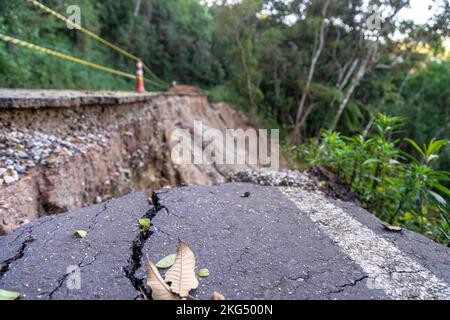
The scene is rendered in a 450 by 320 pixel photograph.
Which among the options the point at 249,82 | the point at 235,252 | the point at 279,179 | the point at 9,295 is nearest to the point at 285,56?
the point at 249,82

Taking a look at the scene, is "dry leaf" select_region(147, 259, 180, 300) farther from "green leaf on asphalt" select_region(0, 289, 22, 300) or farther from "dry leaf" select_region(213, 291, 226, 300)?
"green leaf on asphalt" select_region(0, 289, 22, 300)

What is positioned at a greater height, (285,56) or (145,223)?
(285,56)

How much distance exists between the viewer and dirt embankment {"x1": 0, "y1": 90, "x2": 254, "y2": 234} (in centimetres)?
211

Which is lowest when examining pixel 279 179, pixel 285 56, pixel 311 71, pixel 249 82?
pixel 279 179

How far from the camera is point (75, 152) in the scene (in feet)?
9.11

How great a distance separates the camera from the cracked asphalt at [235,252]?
3.78ft

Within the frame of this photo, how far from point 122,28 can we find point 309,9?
366 inches

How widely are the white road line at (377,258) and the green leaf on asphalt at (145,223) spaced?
41.7 inches

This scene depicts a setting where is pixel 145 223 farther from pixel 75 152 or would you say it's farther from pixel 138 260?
pixel 75 152

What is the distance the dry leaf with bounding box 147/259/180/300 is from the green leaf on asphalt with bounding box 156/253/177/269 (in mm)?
49

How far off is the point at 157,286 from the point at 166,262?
160mm

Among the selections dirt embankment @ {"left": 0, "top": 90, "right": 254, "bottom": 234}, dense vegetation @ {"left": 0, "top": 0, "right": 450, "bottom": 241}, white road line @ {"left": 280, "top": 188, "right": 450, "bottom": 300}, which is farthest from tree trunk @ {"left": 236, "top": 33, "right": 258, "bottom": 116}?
white road line @ {"left": 280, "top": 188, "right": 450, "bottom": 300}

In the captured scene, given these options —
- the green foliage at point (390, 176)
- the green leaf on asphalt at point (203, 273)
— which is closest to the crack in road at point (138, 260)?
the green leaf on asphalt at point (203, 273)

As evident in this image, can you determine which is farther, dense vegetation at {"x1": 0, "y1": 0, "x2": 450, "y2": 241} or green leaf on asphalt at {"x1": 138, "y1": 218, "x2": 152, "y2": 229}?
dense vegetation at {"x1": 0, "y1": 0, "x2": 450, "y2": 241}
